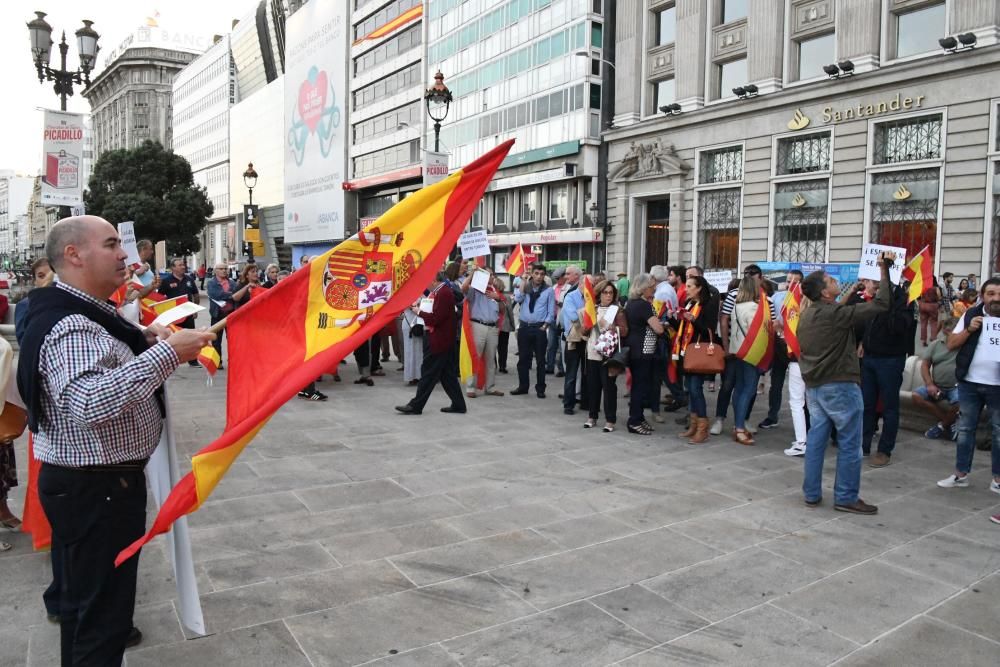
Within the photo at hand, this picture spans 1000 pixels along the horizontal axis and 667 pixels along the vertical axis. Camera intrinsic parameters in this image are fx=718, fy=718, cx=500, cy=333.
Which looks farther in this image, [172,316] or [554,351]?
[554,351]

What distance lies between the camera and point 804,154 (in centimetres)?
2778

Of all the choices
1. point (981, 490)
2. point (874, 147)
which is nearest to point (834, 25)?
point (874, 147)

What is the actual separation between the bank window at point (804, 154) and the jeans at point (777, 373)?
2081 centimetres

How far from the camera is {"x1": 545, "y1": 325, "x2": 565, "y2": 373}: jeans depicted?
12876 millimetres

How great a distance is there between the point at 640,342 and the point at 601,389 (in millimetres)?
900

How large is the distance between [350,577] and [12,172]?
727 ft

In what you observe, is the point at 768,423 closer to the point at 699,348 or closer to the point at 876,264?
the point at 699,348

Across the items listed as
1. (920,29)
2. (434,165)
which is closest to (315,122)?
(920,29)

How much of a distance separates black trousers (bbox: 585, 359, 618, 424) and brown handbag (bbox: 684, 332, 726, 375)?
3.37 feet

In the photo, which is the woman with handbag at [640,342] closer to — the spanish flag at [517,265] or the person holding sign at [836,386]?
the person holding sign at [836,386]

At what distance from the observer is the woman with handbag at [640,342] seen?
8.61 m

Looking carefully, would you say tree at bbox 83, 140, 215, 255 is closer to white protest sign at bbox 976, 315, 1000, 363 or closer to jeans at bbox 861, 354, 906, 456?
jeans at bbox 861, 354, 906, 456

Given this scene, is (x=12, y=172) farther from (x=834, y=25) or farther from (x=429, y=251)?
(x=429, y=251)

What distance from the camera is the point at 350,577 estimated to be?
438 centimetres
